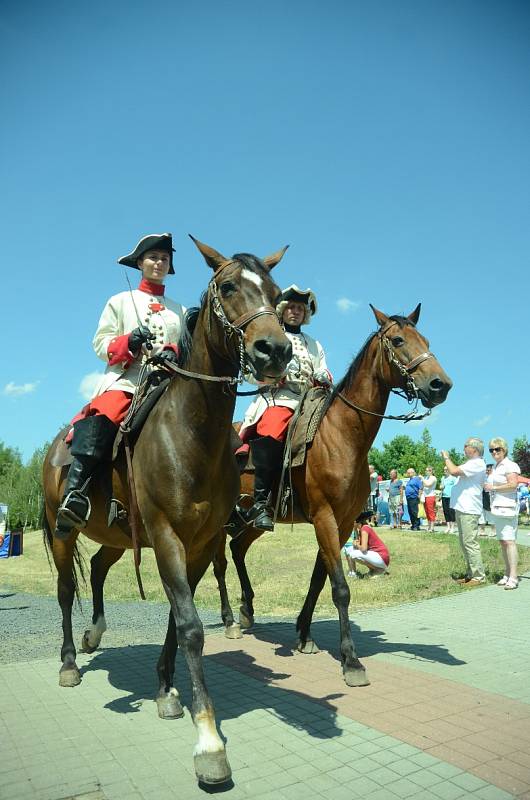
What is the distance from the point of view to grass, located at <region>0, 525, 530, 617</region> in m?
9.86

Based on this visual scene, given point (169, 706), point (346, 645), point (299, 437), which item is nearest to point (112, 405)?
point (299, 437)

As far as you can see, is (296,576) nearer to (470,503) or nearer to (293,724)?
(470,503)

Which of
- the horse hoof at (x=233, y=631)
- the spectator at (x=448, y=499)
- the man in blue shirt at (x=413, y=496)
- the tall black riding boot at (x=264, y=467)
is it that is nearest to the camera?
the tall black riding boot at (x=264, y=467)

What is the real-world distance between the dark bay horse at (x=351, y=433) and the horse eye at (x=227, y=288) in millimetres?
2751

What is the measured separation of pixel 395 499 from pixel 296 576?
12.8 meters

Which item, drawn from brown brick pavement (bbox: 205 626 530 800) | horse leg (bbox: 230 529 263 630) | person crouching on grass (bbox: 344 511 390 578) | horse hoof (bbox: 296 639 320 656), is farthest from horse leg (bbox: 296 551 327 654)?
person crouching on grass (bbox: 344 511 390 578)

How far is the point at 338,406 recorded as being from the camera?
21.4 ft

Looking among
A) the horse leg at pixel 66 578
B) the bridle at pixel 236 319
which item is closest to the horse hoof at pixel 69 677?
the horse leg at pixel 66 578

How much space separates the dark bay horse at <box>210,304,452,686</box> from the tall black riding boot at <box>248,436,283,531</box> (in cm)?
32

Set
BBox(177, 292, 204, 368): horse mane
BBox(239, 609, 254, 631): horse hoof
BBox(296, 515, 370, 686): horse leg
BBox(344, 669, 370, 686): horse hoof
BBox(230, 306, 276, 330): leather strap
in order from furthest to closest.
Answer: BBox(239, 609, 254, 631): horse hoof, BBox(296, 515, 370, 686): horse leg, BBox(344, 669, 370, 686): horse hoof, BBox(177, 292, 204, 368): horse mane, BBox(230, 306, 276, 330): leather strap

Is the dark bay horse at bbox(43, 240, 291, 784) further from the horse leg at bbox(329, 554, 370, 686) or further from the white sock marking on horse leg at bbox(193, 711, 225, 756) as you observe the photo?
the horse leg at bbox(329, 554, 370, 686)

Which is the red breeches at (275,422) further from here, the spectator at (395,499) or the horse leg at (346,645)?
the spectator at (395,499)

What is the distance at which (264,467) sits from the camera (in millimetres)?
6848

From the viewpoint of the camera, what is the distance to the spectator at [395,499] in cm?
2428
